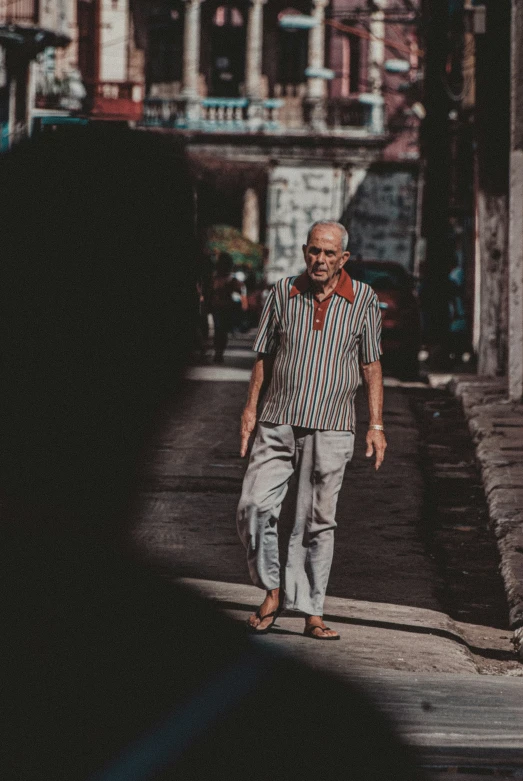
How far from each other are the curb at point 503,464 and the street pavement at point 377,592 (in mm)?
388

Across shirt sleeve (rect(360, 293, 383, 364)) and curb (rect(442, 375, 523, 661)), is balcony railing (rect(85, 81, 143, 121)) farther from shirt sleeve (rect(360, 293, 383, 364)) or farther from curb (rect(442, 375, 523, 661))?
shirt sleeve (rect(360, 293, 383, 364))

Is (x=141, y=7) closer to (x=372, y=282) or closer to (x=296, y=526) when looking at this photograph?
(x=372, y=282)

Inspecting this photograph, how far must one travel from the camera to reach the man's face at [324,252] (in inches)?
249

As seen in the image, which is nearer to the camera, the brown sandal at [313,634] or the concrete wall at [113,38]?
the brown sandal at [313,634]

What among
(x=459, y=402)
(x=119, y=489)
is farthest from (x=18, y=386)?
(x=459, y=402)

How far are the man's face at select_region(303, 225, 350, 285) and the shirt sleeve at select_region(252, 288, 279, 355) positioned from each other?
0.27 meters

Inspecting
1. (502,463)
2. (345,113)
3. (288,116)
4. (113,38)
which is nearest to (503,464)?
(502,463)

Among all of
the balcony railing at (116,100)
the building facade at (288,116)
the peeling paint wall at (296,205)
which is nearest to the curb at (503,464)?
the balcony railing at (116,100)

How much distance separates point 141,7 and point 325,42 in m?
6.16

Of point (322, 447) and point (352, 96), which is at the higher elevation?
point (352, 96)

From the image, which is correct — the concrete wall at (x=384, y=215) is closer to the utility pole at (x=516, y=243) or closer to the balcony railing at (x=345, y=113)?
the balcony railing at (x=345, y=113)

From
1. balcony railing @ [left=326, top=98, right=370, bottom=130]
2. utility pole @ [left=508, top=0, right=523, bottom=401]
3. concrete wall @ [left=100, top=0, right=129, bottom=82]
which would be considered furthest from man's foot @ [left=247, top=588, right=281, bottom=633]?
balcony railing @ [left=326, top=98, right=370, bottom=130]

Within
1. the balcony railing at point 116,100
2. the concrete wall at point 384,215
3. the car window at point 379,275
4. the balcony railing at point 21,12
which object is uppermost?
the balcony railing at point 21,12

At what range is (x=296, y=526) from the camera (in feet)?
A: 21.6
